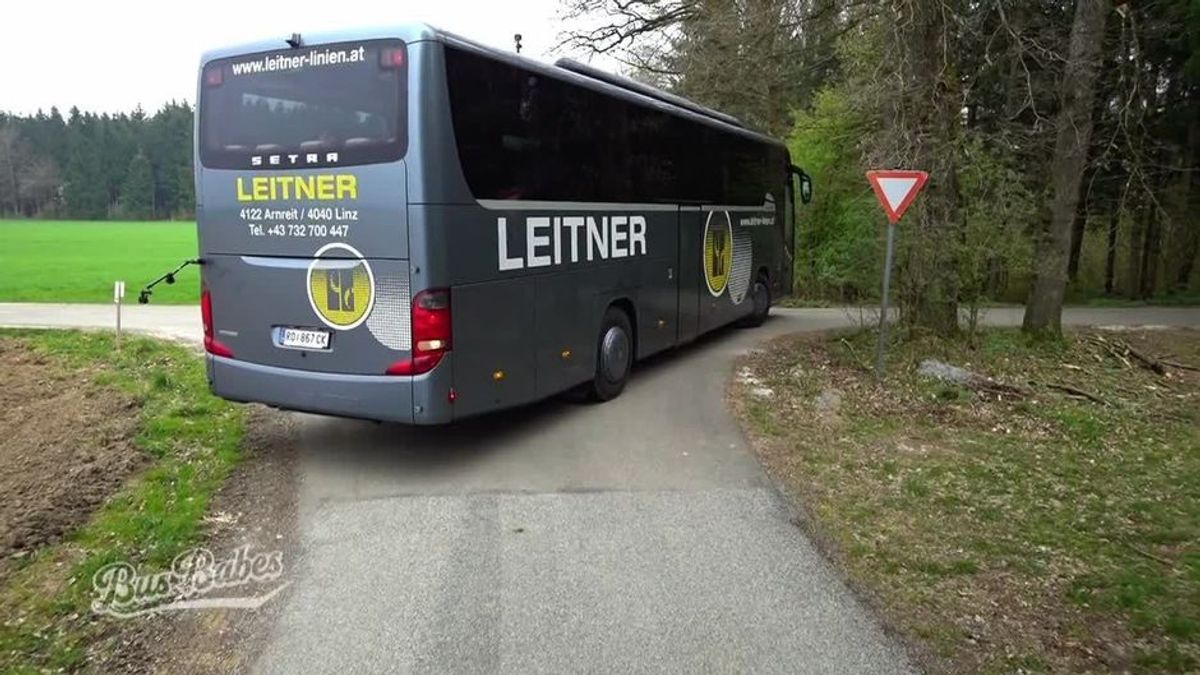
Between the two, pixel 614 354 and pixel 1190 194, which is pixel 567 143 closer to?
pixel 614 354

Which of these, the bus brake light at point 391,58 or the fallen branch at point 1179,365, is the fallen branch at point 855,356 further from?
the bus brake light at point 391,58

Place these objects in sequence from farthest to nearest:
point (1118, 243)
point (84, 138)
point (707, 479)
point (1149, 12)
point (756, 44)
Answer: point (84, 138), point (1118, 243), point (1149, 12), point (756, 44), point (707, 479)

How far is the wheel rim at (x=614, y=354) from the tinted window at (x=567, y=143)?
1.32 metres

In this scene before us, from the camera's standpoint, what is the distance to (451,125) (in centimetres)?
584

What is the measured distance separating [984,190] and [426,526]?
319 inches

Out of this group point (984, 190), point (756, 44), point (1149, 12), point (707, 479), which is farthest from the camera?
point (1149, 12)

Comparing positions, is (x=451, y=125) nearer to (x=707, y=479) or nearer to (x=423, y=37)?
(x=423, y=37)

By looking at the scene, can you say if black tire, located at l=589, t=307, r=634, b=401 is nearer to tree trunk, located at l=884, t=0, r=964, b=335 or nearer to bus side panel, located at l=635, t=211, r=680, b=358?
bus side panel, located at l=635, t=211, r=680, b=358

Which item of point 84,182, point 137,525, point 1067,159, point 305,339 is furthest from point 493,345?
point 84,182

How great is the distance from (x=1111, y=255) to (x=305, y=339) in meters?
24.9

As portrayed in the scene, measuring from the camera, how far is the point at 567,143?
24.3ft

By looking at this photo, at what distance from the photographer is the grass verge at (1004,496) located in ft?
12.8

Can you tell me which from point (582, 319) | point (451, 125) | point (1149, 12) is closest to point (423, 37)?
point (451, 125)

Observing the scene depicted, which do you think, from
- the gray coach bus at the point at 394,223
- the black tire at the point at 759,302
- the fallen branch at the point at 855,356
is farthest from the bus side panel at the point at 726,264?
the gray coach bus at the point at 394,223
